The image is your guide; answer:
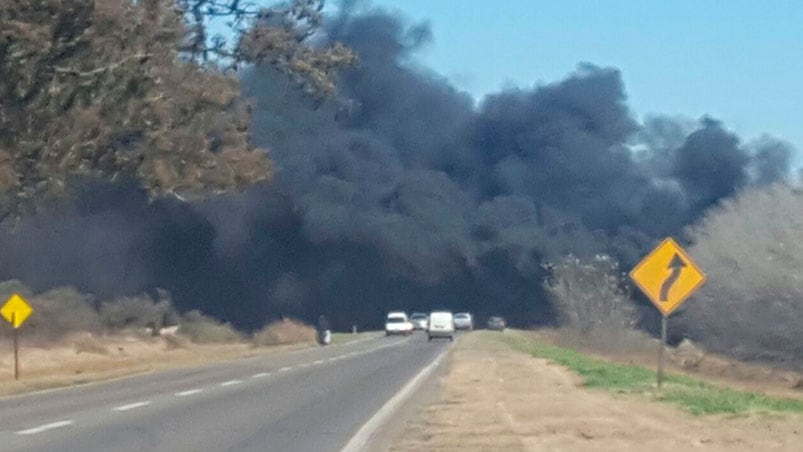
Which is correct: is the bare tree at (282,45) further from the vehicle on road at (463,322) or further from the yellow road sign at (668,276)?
the vehicle on road at (463,322)

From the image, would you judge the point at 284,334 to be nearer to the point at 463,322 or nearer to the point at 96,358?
the point at 463,322

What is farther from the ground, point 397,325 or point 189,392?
point 397,325

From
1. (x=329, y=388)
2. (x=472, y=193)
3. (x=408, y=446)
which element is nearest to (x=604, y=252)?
(x=472, y=193)

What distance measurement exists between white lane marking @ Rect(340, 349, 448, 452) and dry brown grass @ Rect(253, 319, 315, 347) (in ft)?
129

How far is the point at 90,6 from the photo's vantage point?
29172mm

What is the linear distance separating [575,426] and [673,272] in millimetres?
6891

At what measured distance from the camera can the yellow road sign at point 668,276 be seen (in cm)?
2519

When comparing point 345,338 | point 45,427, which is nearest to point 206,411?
point 45,427

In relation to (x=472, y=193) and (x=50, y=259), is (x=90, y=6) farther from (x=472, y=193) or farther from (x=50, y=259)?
(x=472, y=193)

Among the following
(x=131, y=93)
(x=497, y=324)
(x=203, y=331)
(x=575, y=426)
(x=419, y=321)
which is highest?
(x=131, y=93)

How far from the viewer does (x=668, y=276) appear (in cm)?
2538

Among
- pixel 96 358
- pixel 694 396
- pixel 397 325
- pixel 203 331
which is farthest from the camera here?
pixel 397 325

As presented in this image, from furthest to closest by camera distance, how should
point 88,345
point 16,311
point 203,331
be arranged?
point 203,331 → point 88,345 → point 16,311

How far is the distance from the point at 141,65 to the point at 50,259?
4145 cm
